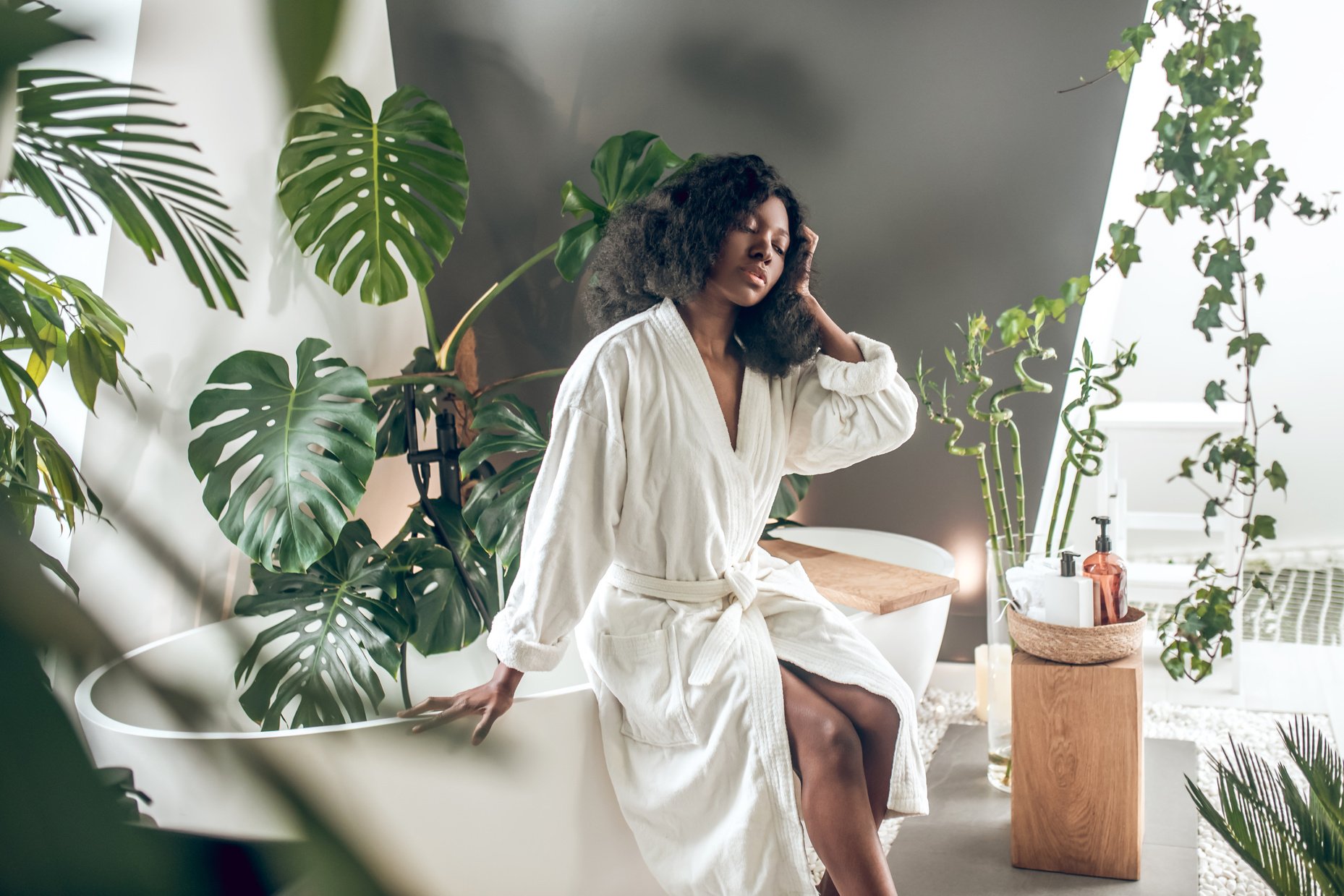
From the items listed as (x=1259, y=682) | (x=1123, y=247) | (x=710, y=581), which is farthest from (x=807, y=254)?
(x=1259, y=682)

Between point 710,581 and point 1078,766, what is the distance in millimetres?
825

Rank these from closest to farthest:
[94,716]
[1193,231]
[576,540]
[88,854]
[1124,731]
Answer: [88,854]
[94,716]
[576,540]
[1124,731]
[1193,231]

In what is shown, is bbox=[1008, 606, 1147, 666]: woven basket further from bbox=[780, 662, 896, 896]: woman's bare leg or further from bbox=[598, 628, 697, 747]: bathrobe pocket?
bbox=[598, 628, 697, 747]: bathrobe pocket

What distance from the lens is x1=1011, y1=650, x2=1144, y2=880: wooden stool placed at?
6.29 ft

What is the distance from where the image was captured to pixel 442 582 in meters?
2.20

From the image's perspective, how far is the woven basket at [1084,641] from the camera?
1929 mm

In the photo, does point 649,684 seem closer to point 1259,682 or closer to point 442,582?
point 442,582

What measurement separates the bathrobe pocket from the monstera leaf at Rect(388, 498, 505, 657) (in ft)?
1.83

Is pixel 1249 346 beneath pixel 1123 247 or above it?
beneath

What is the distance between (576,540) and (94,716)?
2.45ft

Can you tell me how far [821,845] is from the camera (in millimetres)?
1541

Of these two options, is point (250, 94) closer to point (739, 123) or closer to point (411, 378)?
point (411, 378)

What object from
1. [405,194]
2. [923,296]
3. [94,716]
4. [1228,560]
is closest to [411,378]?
[405,194]

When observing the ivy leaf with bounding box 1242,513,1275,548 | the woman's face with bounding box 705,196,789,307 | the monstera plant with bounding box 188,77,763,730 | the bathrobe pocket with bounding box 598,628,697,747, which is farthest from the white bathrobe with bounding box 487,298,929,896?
the ivy leaf with bounding box 1242,513,1275,548
